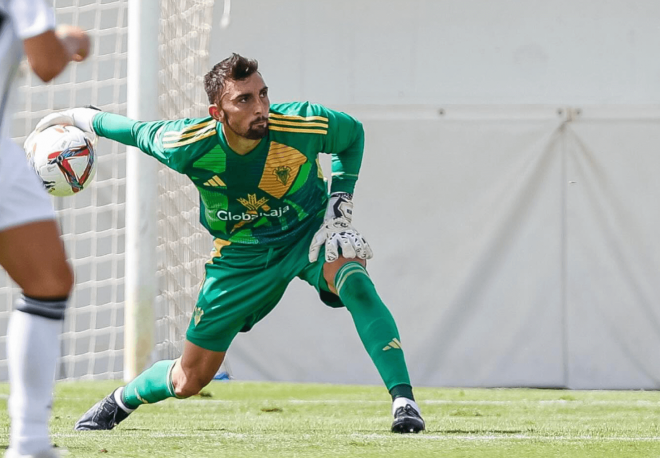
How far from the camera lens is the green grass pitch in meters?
3.36

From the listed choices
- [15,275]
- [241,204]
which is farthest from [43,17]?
[241,204]

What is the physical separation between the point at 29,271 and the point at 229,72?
6.42ft

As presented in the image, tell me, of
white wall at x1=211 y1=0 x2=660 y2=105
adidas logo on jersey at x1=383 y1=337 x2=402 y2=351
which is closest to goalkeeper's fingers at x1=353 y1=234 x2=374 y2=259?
adidas logo on jersey at x1=383 y1=337 x2=402 y2=351

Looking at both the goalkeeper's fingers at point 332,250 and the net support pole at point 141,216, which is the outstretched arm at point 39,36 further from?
the net support pole at point 141,216

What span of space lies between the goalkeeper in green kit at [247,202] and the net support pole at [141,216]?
1.89 meters

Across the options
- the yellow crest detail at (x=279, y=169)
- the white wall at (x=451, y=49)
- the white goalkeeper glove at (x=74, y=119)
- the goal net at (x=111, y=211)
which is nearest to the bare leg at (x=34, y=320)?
the yellow crest detail at (x=279, y=169)

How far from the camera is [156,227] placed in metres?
6.50

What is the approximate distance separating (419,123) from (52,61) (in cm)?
581

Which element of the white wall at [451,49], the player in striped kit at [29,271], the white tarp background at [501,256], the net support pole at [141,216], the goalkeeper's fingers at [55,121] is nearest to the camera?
the player in striped kit at [29,271]

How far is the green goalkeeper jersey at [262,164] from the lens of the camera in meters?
4.29

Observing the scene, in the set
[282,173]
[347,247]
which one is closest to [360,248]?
[347,247]

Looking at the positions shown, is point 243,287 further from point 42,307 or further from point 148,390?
point 42,307

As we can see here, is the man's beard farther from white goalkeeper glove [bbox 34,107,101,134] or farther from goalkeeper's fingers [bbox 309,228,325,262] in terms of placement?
white goalkeeper glove [bbox 34,107,101,134]

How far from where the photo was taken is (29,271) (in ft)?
8.08
